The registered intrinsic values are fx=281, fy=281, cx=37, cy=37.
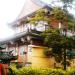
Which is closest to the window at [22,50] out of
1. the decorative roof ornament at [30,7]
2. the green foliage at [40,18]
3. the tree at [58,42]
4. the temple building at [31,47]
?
the temple building at [31,47]

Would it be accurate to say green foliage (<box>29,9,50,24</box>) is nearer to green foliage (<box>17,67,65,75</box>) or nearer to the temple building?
the temple building

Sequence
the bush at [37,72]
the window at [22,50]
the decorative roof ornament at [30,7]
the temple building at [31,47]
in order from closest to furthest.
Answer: the bush at [37,72] → the temple building at [31,47] → the window at [22,50] → the decorative roof ornament at [30,7]

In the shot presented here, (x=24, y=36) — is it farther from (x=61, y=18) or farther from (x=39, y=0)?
(x=39, y=0)

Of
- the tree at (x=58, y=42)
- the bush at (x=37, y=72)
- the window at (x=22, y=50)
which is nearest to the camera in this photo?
the bush at (x=37, y=72)

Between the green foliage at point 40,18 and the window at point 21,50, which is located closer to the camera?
the green foliage at point 40,18

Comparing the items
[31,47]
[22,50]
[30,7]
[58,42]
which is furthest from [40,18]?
[30,7]

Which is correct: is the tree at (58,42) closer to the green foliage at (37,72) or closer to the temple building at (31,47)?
the temple building at (31,47)

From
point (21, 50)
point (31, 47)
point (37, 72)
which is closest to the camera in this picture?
point (37, 72)

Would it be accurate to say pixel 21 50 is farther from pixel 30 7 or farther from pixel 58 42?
pixel 30 7

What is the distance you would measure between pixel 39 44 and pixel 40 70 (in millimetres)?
7799

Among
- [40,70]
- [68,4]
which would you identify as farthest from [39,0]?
[40,70]

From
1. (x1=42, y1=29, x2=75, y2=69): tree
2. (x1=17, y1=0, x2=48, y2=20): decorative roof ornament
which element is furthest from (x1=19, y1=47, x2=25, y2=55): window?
(x1=17, y1=0, x2=48, y2=20): decorative roof ornament

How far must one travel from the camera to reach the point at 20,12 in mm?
38531

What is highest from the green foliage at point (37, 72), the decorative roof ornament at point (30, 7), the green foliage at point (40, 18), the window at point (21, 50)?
the decorative roof ornament at point (30, 7)
